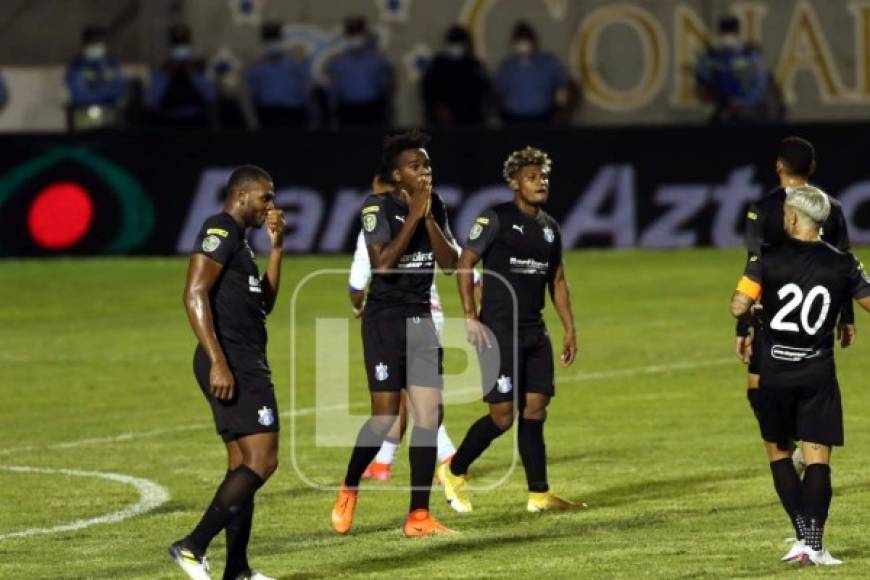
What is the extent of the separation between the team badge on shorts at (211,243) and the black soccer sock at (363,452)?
7.79 ft

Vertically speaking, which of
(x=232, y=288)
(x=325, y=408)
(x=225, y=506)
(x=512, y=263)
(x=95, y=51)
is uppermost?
(x=232, y=288)

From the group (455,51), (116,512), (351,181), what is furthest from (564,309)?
(455,51)

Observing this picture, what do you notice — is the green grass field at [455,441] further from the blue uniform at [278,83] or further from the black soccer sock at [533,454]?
the blue uniform at [278,83]

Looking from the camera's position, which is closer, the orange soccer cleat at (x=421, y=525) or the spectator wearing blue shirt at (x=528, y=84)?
the orange soccer cleat at (x=421, y=525)

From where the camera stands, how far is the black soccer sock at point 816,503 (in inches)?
438

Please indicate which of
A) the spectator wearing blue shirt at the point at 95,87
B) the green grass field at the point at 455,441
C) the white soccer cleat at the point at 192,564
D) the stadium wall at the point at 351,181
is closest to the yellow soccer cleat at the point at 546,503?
the green grass field at the point at 455,441

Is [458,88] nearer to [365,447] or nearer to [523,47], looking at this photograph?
[523,47]

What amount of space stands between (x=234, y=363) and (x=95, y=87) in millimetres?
20660

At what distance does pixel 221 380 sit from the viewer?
10.6 meters

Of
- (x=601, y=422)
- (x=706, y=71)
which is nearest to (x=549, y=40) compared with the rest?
(x=706, y=71)

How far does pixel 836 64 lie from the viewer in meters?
32.4

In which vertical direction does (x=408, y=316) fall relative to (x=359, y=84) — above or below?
above

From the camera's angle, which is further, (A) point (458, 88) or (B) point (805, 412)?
(A) point (458, 88)

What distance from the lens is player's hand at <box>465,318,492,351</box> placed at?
1326 centimetres
